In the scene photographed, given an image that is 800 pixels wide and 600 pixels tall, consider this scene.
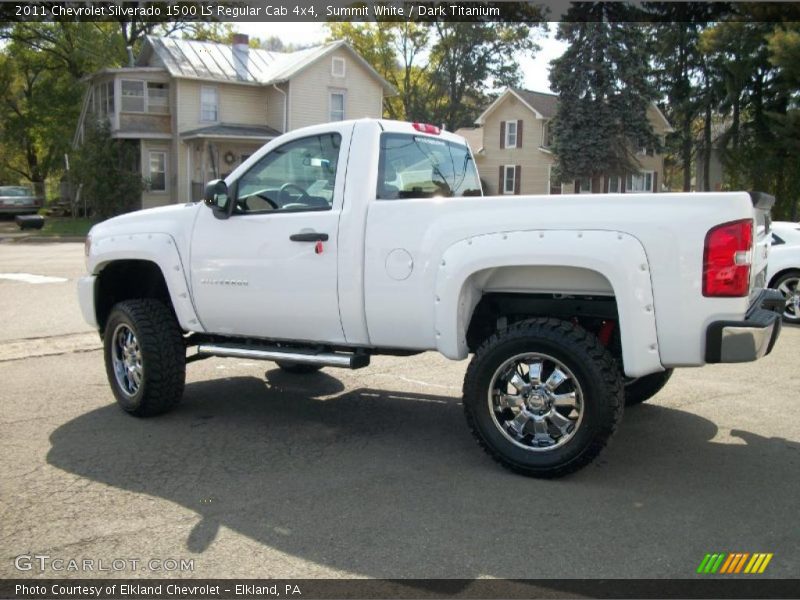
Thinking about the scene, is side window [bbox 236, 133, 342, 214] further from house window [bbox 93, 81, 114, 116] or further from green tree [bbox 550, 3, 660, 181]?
green tree [bbox 550, 3, 660, 181]

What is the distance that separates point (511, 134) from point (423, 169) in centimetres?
4067

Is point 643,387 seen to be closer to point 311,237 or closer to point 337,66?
point 311,237

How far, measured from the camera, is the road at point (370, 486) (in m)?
3.66

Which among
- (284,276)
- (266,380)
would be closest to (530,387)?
(284,276)

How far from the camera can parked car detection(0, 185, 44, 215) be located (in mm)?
36312

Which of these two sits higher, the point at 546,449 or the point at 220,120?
the point at 220,120

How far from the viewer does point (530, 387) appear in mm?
4645

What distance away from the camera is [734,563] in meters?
3.57

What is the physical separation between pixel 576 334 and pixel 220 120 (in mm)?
34484

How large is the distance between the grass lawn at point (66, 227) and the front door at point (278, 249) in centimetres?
2498

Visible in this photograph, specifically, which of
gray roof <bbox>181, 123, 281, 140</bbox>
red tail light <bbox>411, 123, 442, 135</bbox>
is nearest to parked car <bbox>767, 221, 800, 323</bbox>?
red tail light <bbox>411, 123, 442, 135</bbox>

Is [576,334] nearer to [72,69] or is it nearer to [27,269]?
[27,269]

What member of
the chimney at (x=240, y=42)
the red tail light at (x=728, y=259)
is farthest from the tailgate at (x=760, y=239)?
the chimney at (x=240, y=42)

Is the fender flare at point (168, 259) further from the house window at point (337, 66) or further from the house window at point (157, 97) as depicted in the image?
the house window at point (337, 66)
